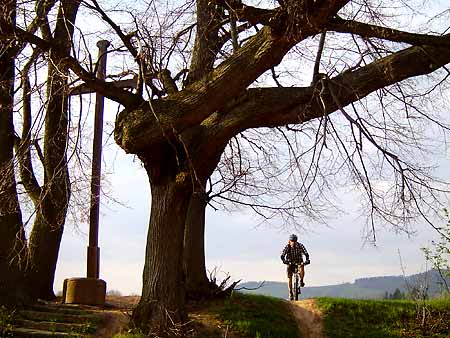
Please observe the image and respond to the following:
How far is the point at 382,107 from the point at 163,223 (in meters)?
3.75

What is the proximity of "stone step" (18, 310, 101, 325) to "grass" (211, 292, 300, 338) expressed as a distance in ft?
7.62

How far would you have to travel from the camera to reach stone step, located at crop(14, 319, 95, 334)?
10742mm

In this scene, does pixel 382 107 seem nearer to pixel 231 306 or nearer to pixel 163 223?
pixel 163 223

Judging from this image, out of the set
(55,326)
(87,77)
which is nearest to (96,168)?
(55,326)

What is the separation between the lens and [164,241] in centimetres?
1029

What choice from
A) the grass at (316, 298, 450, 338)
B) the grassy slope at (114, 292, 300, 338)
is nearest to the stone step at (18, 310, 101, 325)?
the grassy slope at (114, 292, 300, 338)

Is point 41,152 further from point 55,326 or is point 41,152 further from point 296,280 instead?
point 296,280

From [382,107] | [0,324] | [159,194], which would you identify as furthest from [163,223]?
[382,107]

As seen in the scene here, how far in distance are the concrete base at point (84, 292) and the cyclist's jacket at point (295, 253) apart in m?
4.47

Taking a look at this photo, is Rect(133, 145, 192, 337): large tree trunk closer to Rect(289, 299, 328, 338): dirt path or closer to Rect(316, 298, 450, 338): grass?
Rect(289, 299, 328, 338): dirt path

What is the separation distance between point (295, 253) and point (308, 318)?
94.3 inches

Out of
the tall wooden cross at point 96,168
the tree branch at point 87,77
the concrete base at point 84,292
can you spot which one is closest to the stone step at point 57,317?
the concrete base at point 84,292

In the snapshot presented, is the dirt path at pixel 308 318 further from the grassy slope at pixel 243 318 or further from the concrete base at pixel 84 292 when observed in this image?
the concrete base at pixel 84 292

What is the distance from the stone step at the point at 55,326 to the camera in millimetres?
10742
